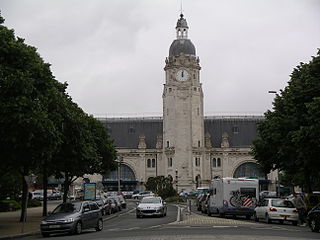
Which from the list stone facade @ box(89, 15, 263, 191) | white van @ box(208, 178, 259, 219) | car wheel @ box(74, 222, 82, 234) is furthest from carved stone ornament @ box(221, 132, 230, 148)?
car wheel @ box(74, 222, 82, 234)

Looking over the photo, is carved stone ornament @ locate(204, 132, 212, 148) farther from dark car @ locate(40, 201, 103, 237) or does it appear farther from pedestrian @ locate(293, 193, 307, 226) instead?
dark car @ locate(40, 201, 103, 237)

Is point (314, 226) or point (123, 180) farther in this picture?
point (123, 180)

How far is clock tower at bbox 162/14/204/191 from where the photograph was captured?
9944 centimetres

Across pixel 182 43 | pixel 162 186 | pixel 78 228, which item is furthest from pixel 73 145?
pixel 182 43

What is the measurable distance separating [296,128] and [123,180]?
249 ft

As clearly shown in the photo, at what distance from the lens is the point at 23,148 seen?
2577 centimetres

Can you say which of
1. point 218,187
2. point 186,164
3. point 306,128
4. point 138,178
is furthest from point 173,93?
point 306,128

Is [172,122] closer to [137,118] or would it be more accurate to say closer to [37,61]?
[137,118]

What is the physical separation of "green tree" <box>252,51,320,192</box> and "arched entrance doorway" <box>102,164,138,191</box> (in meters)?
65.2

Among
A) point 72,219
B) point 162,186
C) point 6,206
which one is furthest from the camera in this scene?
point 162,186

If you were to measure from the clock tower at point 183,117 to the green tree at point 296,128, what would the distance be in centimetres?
5403

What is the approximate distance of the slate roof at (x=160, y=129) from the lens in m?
113

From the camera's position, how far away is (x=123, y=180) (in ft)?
355

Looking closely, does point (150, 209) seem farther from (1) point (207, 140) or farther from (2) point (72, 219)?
(1) point (207, 140)
